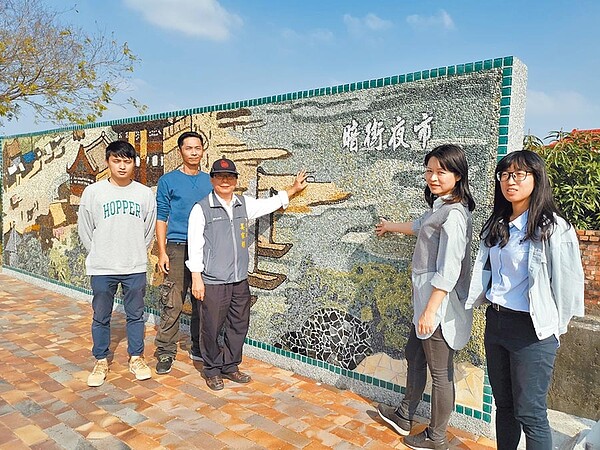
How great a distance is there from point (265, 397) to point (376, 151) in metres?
1.89

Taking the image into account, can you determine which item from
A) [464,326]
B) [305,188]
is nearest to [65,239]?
[305,188]

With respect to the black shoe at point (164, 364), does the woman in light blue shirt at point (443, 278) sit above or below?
above

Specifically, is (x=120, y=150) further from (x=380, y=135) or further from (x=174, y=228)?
(x=380, y=135)

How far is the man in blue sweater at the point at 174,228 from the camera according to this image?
359cm

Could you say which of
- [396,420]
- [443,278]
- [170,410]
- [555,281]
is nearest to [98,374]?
[170,410]

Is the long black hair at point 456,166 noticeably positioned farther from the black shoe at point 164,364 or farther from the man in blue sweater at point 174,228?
the black shoe at point 164,364

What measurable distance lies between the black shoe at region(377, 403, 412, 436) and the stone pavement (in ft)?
0.14

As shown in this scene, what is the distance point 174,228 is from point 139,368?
1.11 m

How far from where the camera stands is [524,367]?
194 centimetres

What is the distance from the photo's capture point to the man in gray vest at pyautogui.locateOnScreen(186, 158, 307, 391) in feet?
10.5

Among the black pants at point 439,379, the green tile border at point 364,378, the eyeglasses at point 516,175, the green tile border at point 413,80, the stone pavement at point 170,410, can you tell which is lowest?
the stone pavement at point 170,410

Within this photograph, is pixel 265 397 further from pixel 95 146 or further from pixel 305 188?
pixel 95 146

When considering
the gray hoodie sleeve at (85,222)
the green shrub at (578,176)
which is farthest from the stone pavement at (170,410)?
the green shrub at (578,176)

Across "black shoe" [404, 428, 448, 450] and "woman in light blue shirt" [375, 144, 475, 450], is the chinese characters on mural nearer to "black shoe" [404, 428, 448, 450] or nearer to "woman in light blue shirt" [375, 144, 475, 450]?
"woman in light blue shirt" [375, 144, 475, 450]
